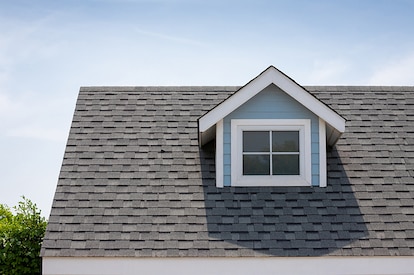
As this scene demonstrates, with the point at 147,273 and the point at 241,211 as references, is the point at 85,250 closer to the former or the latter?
the point at 147,273

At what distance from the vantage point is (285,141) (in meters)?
11.3

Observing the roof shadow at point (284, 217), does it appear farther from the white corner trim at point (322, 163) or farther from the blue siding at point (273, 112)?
the blue siding at point (273, 112)

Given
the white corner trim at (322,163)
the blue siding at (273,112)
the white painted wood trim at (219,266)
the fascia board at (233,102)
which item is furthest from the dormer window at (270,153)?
the white painted wood trim at (219,266)

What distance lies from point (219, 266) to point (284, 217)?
1.46 metres

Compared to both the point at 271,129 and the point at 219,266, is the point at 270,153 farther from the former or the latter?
the point at 219,266

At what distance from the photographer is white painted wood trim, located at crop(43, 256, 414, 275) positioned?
9805 mm

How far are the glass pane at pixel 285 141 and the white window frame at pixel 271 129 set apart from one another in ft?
0.23

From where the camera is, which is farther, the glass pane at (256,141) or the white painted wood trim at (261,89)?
the glass pane at (256,141)

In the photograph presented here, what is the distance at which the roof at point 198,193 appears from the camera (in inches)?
396

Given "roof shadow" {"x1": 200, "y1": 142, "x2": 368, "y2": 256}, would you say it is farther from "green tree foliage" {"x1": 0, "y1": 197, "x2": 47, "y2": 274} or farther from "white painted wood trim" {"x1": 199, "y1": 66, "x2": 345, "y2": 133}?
"green tree foliage" {"x1": 0, "y1": 197, "x2": 47, "y2": 274}

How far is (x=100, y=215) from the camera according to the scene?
10.6m

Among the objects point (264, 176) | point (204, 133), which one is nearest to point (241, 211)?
point (264, 176)

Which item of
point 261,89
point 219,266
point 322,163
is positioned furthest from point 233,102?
point 219,266

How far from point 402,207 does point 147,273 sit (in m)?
4.45
